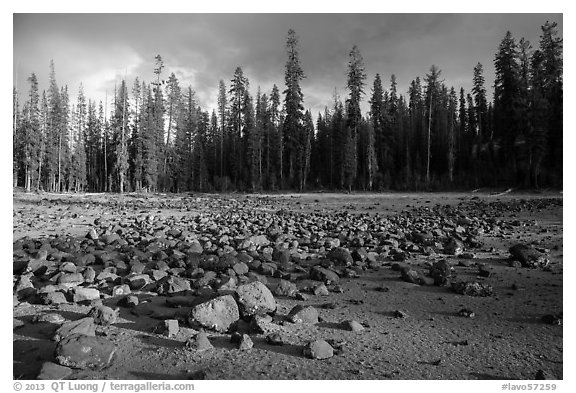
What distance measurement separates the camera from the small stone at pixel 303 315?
4031 millimetres

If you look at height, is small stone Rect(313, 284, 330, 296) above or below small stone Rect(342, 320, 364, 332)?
above

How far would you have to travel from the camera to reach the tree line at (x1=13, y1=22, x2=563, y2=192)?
3256 cm

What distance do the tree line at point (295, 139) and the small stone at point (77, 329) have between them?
28.5 metres

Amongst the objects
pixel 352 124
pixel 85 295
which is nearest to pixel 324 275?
pixel 85 295

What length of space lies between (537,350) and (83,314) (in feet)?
16.2

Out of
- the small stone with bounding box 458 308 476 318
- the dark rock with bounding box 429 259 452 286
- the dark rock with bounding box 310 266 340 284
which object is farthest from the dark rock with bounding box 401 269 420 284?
the small stone with bounding box 458 308 476 318

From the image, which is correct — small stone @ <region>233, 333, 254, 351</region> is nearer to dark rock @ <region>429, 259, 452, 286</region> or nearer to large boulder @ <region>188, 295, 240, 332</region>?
large boulder @ <region>188, 295, 240, 332</region>

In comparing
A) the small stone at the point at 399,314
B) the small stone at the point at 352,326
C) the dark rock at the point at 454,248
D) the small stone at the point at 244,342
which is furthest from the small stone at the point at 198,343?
the dark rock at the point at 454,248

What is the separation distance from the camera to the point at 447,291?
5223mm

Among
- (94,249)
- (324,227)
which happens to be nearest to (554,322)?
(324,227)

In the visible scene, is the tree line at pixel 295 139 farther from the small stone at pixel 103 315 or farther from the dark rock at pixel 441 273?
the small stone at pixel 103 315

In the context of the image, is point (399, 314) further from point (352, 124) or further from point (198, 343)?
point (352, 124)

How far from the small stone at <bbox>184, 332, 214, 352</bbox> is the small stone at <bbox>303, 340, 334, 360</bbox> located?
Answer: 917 mm
